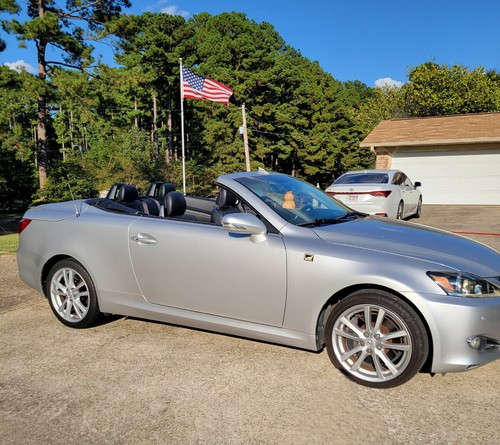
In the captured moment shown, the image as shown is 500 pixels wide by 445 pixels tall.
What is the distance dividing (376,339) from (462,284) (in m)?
0.66

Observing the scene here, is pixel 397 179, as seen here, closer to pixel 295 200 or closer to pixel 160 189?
pixel 160 189

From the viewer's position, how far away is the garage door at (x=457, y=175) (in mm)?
18219

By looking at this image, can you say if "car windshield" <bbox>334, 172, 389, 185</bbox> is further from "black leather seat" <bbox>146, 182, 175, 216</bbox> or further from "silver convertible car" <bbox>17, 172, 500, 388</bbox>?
"silver convertible car" <bbox>17, 172, 500, 388</bbox>

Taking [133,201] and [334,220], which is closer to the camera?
[334,220]

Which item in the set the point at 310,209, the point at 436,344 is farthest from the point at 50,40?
the point at 436,344

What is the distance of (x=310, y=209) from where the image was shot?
12.9ft

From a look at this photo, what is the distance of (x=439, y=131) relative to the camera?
19.5 m

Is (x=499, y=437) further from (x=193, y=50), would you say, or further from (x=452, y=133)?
(x=193, y=50)

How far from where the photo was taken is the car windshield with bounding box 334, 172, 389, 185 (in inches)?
429

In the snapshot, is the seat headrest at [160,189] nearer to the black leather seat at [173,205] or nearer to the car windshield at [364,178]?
the black leather seat at [173,205]

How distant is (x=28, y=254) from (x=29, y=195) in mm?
26119

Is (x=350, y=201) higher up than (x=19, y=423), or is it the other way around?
(x=350, y=201)

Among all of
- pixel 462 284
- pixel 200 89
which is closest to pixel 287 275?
pixel 462 284

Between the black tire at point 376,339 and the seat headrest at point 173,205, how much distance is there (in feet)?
6.02
